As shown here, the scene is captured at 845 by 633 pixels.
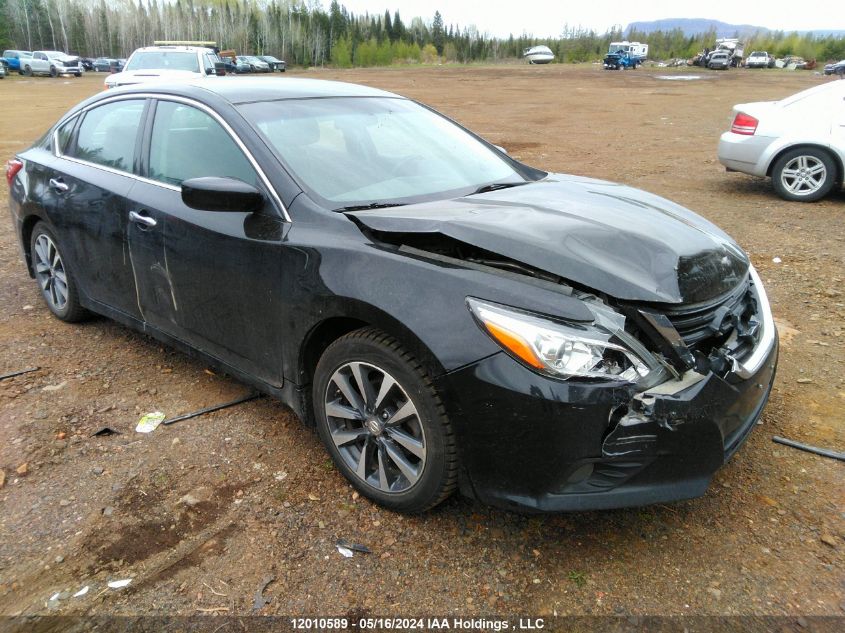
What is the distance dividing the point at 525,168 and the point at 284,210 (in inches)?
66.4

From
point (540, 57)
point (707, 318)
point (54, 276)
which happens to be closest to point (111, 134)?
point (54, 276)

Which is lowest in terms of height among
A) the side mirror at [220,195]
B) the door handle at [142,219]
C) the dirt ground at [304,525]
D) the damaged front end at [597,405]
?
the dirt ground at [304,525]

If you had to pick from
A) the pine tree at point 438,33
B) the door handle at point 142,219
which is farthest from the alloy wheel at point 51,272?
the pine tree at point 438,33

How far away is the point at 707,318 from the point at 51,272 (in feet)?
13.6

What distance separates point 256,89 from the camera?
3.51 m

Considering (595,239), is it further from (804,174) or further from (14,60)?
(14,60)

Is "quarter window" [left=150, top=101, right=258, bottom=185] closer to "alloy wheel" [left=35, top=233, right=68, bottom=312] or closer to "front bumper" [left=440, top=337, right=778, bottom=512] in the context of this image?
"alloy wheel" [left=35, top=233, right=68, bottom=312]

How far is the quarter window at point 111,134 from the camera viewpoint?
3725 millimetres

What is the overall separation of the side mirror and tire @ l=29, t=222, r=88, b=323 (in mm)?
1858

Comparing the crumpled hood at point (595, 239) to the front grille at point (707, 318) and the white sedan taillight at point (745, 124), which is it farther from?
the white sedan taillight at point (745, 124)

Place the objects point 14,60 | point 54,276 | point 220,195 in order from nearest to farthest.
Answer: point 220,195
point 54,276
point 14,60

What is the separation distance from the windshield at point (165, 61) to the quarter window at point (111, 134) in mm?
12090

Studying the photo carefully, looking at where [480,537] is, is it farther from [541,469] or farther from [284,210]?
[284,210]

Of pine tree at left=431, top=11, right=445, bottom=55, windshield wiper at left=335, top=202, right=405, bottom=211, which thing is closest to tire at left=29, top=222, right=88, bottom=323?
windshield wiper at left=335, top=202, right=405, bottom=211
